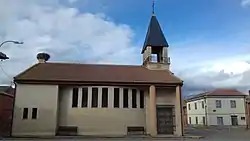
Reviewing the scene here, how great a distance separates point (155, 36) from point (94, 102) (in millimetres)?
10599

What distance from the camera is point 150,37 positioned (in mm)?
32500

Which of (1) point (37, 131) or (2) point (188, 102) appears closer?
(1) point (37, 131)

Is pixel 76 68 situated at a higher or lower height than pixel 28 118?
higher

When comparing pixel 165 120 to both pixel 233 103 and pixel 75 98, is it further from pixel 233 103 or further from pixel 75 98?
pixel 233 103

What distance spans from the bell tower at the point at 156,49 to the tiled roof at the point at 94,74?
82 centimetres

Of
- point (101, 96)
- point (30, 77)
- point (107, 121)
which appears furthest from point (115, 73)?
point (30, 77)

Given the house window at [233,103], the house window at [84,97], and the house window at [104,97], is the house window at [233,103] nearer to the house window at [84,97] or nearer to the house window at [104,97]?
the house window at [104,97]

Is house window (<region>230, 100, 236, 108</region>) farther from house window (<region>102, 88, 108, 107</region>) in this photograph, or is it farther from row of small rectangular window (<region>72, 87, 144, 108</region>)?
house window (<region>102, 88, 108, 107</region>)

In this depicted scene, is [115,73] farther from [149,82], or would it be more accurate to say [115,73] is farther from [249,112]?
[249,112]

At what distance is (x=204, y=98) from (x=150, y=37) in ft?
A: 95.8

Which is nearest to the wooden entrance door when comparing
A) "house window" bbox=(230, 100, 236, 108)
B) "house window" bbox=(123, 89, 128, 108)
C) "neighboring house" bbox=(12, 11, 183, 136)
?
"neighboring house" bbox=(12, 11, 183, 136)

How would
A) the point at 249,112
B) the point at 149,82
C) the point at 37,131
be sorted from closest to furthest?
1. the point at 37,131
2. the point at 149,82
3. the point at 249,112

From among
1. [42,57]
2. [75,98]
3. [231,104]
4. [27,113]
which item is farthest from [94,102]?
[231,104]

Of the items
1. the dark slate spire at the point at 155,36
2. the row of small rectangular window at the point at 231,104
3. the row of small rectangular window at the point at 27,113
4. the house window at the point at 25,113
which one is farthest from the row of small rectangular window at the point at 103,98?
the row of small rectangular window at the point at 231,104
